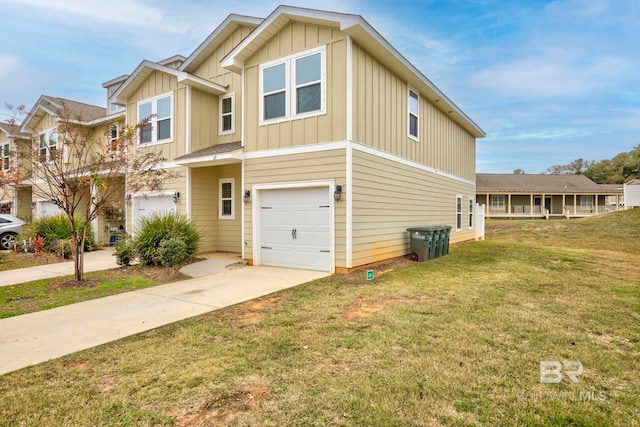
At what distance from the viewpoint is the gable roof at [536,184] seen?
3241 cm

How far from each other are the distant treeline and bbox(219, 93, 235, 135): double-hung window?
194 ft

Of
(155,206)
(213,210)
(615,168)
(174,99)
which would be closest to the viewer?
(174,99)

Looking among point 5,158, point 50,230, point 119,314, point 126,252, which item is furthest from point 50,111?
point 119,314

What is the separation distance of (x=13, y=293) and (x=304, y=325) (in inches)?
234

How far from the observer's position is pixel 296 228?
862 cm

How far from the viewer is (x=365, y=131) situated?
8.38 m

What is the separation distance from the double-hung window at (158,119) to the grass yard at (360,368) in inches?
336

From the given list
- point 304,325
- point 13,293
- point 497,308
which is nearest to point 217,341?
point 304,325

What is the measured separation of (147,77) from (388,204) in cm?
966

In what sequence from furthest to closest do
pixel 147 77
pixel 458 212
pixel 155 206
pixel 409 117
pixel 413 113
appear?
pixel 458 212 < pixel 155 206 < pixel 147 77 < pixel 413 113 < pixel 409 117

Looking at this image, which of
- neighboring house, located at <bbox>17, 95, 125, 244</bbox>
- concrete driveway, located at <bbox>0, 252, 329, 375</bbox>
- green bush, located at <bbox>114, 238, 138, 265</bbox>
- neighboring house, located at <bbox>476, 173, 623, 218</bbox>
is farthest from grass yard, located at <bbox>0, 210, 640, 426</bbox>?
neighboring house, located at <bbox>476, 173, 623, 218</bbox>

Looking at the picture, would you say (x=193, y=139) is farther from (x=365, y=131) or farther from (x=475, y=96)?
(x=475, y=96)

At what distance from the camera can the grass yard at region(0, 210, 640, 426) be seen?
7.97 ft

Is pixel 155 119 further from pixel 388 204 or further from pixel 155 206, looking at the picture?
pixel 388 204
